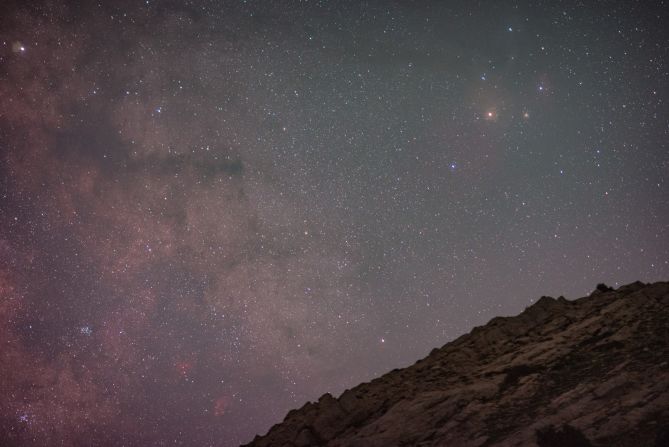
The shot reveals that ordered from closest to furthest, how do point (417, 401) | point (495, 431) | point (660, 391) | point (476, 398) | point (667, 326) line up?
point (660, 391), point (495, 431), point (667, 326), point (476, 398), point (417, 401)

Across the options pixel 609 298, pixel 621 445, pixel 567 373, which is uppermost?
pixel 609 298

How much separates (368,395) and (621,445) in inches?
441

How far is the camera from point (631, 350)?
564 inches

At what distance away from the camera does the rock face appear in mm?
12188

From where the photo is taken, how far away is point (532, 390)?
1495 centimetres

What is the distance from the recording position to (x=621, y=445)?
35.9 feet

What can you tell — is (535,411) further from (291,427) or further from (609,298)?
(291,427)

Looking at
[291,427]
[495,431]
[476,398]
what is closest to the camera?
[495,431]

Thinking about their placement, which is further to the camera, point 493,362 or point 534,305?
point 534,305

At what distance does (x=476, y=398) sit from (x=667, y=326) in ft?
23.1

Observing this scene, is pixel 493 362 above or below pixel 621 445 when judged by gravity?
above

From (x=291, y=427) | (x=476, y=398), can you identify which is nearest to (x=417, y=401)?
(x=476, y=398)

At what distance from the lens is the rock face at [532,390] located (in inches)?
480

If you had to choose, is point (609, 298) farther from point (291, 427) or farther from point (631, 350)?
point (291, 427)
